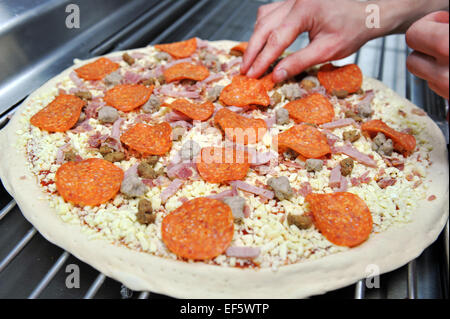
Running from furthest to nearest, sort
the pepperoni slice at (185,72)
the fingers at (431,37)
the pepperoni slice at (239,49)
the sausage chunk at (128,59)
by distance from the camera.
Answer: the pepperoni slice at (239,49), the sausage chunk at (128,59), the pepperoni slice at (185,72), the fingers at (431,37)

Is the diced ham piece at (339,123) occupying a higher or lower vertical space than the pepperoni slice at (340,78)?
lower

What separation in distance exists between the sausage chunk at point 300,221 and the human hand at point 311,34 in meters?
1.04

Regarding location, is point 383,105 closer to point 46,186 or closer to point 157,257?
point 157,257

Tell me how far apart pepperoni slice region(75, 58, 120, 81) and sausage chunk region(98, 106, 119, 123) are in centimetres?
44

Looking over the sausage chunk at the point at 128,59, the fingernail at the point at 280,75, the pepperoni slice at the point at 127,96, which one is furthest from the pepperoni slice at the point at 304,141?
the sausage chunk at the point at 128,59

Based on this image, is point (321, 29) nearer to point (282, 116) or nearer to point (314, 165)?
point (282, 116)

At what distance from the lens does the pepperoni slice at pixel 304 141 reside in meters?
1.70

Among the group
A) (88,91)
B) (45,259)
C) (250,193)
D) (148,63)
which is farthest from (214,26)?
(45,259)

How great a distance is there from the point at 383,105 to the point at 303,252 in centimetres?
122

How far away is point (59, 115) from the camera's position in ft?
6.08

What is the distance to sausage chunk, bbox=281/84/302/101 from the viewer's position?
2.12 metres

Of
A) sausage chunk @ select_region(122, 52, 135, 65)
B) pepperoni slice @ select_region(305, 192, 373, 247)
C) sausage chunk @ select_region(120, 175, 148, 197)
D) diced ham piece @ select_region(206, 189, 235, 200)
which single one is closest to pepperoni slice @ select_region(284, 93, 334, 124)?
pepperoni slice @ select_region(305, 192, 373, 247)

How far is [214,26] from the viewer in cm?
322

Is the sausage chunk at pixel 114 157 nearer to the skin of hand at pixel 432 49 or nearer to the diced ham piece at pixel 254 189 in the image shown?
the diced ham piece at pixel 254 189
